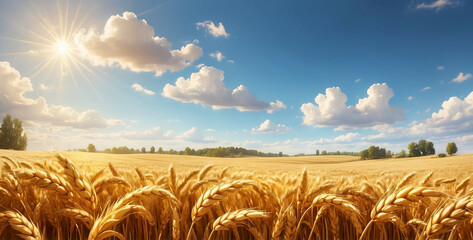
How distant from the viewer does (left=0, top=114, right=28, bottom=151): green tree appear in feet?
245

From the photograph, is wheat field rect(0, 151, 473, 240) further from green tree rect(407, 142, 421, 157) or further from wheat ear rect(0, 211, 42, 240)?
green tree rect(407, 142, 421, 157)

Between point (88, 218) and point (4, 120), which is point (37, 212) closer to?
point (88, 218)

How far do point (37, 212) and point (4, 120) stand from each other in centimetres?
9874

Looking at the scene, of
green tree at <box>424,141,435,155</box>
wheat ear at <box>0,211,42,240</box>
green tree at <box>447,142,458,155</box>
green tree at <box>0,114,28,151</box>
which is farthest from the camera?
green tree at <box>424,141,435,155</box>

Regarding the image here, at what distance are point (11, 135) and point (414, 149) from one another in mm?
134930

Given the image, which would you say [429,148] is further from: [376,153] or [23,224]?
[23,224]

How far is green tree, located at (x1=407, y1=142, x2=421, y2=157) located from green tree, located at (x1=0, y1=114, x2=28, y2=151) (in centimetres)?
13033

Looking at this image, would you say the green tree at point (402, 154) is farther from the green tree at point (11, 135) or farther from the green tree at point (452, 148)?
the green tree at point (11, 135)

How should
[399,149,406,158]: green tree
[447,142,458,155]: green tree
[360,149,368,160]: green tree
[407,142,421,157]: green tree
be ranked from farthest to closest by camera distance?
[360,149,368,160]: green tree → [407,142,421,157]: green tree → [399,149,406,158]: green tree → [447,142,458,155]: green tree

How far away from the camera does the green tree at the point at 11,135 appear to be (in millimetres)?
74750

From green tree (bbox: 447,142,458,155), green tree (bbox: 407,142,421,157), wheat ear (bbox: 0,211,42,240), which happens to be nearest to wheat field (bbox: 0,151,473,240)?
wheat ear (bbox: 0,211,42,240)

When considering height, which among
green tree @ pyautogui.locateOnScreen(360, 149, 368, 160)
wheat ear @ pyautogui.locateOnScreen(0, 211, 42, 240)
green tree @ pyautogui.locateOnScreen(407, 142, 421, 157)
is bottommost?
wheat ear @ pyautogui.locateOnScreen(0, 211, 42, 240)

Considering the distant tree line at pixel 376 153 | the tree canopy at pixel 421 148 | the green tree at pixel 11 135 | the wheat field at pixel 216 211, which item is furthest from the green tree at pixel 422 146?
the green tree at pixel 11 135

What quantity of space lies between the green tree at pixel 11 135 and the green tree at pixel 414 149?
130327mm
